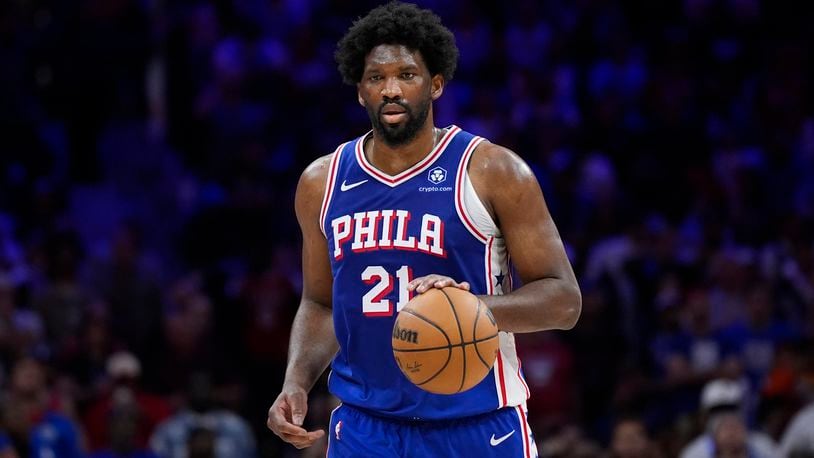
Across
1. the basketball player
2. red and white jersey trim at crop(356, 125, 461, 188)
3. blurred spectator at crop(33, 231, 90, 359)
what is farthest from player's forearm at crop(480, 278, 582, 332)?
blurred spectator at crop(33, 231, 90, 359)

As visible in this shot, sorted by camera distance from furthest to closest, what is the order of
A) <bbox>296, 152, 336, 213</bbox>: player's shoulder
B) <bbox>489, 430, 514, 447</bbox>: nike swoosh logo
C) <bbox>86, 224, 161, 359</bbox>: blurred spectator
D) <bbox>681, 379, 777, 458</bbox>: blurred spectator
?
1. <bbox>86, 224, 161, 359</bbox>: blurred spectator
2. <bbox>681, 379, 777, 458</bbox>: blurred spectator
3. <bbox>296, 152, 336, 213</bbox>: player's shoulder
4. <bbox>489, 430, 514, 447</bbox>: nike swoosh logo

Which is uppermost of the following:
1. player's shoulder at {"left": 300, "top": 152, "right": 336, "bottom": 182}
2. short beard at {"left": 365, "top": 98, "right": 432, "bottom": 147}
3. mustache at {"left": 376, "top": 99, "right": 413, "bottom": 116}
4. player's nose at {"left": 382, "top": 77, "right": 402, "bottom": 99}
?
player's nose at {"left": 382, "top": 77, "right": 402, "bottom": 99}

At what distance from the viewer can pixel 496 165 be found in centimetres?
534

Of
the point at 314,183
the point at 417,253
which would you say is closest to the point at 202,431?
the point at 314,183

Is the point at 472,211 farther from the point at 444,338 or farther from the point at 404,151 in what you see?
the point at 444,338

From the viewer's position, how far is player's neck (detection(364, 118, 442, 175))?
5492 mm

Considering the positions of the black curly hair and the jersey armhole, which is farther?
the black curly hair

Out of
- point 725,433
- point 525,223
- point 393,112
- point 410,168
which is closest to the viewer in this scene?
point 525,223

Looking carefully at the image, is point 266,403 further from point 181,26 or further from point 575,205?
point 181,26

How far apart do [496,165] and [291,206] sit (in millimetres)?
8367

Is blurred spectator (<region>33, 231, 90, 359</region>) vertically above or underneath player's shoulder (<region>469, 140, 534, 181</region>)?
underneath

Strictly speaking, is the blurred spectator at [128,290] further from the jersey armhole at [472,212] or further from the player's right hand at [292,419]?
the jersey armhole at [472,212]

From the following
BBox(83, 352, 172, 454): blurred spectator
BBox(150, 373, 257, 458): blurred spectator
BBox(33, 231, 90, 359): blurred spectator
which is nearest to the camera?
BBox(150, 373, 257, 458): blurred spectator

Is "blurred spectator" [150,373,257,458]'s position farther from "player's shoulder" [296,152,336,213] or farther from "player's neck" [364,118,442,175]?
"player's neck" [364,118,442,175]
